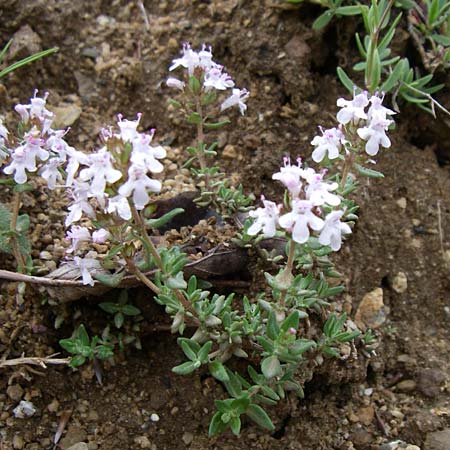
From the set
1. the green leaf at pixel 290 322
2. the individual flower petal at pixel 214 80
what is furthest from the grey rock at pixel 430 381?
the individual flower petal at pixel 214 80

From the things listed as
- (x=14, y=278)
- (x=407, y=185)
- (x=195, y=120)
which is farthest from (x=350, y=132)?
(x=14, y=278)

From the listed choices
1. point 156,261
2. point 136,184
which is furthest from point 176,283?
point 136,184

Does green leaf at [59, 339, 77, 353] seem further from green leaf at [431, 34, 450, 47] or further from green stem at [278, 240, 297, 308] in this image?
green leaf at [431, 34, 450, 47]

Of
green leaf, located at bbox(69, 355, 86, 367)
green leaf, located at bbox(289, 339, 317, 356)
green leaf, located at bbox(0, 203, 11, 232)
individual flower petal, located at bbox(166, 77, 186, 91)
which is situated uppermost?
individual flower petal, located at bbox(166, 77, 186, 91)

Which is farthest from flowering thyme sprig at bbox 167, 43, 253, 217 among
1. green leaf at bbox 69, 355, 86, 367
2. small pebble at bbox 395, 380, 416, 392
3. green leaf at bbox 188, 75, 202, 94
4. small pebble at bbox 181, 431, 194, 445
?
Result: small pebble at bbox 395, 380, 416, 392

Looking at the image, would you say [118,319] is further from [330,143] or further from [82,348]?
[330,143]

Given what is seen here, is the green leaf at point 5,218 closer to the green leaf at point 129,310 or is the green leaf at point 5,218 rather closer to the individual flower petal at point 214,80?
the green leaf at point 129,310

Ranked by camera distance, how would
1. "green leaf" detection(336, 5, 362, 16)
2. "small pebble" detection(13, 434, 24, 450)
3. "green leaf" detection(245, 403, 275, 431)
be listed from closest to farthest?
"green leaf" detection(245, 403, 275, 431), "small pebble" detection(13, 434, 24, 450), "green leaf" detection(336, 5, 362, 16)
